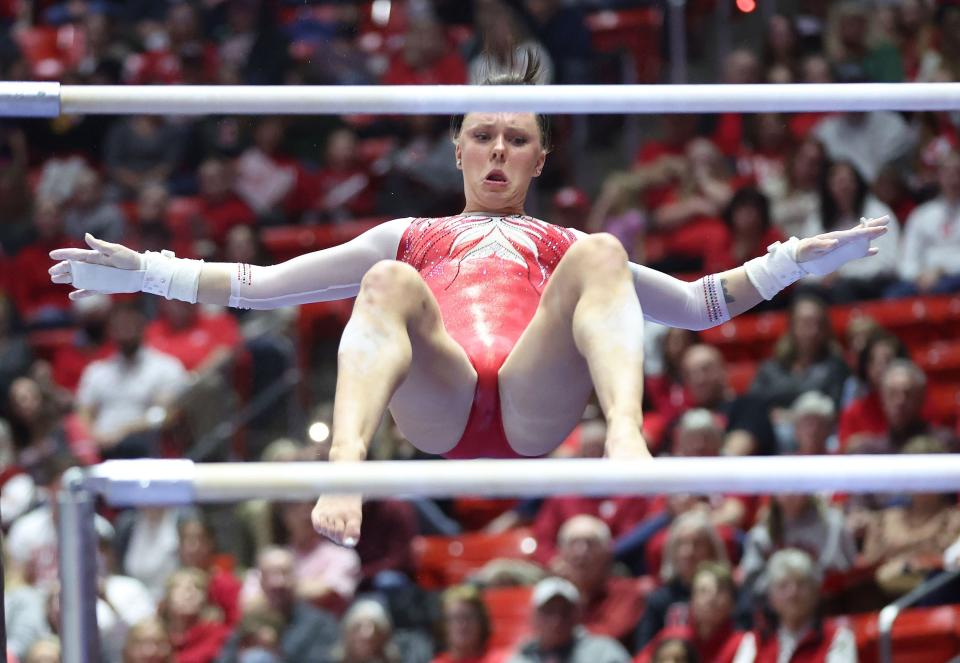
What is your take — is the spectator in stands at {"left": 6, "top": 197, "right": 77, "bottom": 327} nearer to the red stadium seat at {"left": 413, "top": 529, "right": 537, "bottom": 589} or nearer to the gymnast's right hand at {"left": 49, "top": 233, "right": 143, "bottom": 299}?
the red stadium seat at {"left": 413, "top": 529, "right": 537, "bottom": 589}

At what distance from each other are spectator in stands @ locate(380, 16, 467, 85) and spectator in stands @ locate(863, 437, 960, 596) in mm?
3721

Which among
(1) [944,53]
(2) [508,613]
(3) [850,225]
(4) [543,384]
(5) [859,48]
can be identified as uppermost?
(5) [859,48]

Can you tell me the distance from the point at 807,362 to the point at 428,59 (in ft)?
10.2

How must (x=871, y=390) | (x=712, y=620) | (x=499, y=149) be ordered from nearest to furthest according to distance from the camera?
(x=499, y=149), (x=712, y=620), (x=871, y=390)

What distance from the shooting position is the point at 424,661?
5586 millimetres

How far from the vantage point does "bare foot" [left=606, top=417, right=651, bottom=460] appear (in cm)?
296

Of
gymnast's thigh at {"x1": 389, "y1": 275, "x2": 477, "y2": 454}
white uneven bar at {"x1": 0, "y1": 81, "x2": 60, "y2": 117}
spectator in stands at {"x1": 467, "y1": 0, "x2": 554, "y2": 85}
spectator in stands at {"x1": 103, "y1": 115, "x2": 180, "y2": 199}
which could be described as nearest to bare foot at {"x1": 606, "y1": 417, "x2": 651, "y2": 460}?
gymnast's thigh at {"x1": 389, "y1": 275, "x2": 477, "y2": 454}

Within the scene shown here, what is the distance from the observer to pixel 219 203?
828 cm

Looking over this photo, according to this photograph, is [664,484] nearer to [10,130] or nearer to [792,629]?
[792,629]

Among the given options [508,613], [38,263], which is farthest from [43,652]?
[38,263]

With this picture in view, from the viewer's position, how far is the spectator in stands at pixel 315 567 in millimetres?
5898

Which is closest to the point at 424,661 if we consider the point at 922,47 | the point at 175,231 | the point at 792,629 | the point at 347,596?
the point at 347,596

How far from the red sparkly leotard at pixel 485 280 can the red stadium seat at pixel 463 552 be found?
98.4 inches

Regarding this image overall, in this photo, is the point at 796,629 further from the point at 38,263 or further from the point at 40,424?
the point at 38,263
